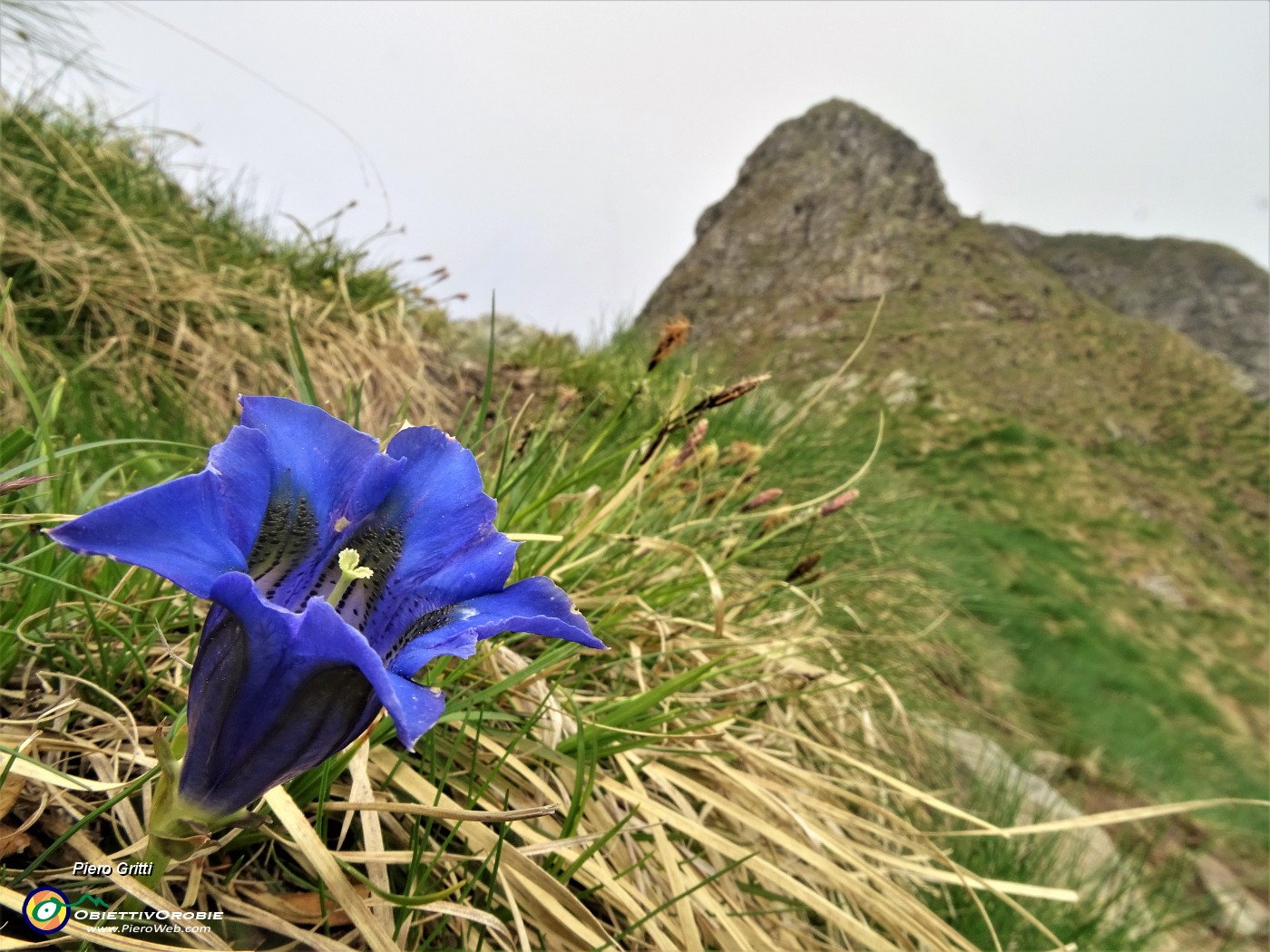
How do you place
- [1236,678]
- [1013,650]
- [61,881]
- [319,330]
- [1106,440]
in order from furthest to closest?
[1106,440]
[1236,678]
[1013,650]
[319,330]
[61,881]

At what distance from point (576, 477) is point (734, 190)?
31532 millimetres

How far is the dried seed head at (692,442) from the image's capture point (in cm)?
155

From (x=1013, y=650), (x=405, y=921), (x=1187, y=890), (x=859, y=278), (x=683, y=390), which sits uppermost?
(x=859, y=278)

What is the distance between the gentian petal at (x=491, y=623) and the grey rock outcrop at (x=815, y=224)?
7262 millimetres

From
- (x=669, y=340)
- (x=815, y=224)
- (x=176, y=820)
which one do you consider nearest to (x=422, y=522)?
(x=176, y=820)

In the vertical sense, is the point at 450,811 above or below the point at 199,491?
below

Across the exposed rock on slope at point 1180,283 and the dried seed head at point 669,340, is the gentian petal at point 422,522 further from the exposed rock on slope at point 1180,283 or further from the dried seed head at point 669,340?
the exposed rock on slope at point 1180,283

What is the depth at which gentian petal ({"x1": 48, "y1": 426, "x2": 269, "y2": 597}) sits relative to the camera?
0.41 meters

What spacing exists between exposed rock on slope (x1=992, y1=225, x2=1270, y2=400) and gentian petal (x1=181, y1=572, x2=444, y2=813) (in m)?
40.8

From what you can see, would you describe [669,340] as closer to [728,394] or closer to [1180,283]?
[728,394]

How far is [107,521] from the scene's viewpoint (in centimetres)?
41

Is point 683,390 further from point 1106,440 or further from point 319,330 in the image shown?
point 1106,440

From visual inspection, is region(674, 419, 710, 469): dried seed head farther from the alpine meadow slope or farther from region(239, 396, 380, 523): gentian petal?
region(239, 396, 380, 523): gentian petal

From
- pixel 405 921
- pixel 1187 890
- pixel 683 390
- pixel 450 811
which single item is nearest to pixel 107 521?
pixel 450 811
